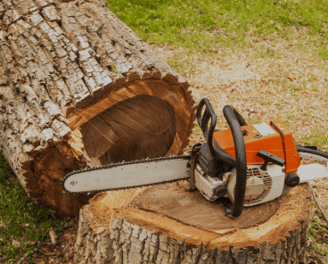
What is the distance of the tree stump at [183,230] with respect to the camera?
1.86 m

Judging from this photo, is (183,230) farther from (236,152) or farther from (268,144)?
(268,144)

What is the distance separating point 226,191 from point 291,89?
2.94 metres

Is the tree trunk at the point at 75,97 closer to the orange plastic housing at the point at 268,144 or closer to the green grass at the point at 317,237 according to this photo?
the orange plastic housing at the point at 268,144

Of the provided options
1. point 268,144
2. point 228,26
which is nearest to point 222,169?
point 268,144

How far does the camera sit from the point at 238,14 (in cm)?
584

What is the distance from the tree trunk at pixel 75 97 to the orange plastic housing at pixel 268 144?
80 centimetres

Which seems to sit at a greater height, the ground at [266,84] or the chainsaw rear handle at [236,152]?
the chainsaw rear handle at [236,152]

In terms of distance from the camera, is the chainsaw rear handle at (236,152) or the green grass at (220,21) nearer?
the chainsaw rear handle at (236,152)

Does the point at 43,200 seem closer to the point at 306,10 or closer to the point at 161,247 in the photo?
the point at 161,247

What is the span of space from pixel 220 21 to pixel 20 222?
459 cm

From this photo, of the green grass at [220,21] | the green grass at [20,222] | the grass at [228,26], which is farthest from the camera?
the green grass at [220,21]

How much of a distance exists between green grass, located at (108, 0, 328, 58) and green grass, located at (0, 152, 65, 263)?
3.33 metres

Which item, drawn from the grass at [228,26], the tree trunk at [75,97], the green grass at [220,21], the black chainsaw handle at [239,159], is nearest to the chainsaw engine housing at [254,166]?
the black chainsaw handle at [239,159]

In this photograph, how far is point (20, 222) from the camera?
2.57 meters
